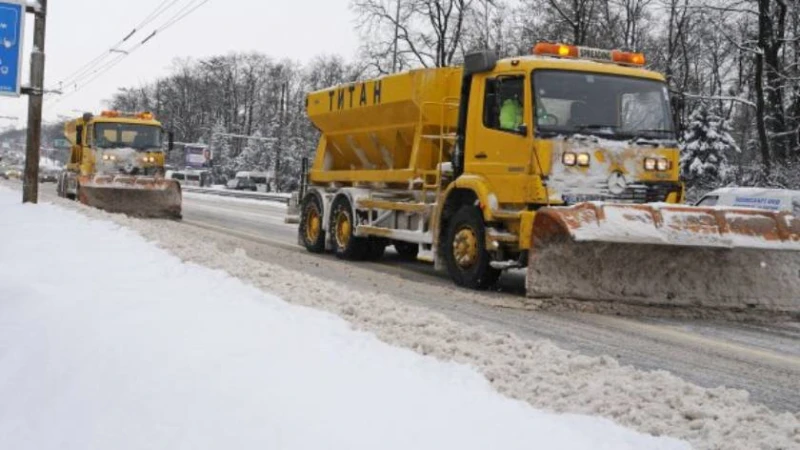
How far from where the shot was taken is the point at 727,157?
36.6 m

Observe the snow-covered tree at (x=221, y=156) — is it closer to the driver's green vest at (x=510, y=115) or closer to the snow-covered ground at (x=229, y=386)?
the driver's green vest at (x=510, y=115)

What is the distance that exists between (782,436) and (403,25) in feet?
143

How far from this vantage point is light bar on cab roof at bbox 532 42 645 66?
31.5ft

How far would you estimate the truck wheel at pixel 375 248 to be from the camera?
13.5 metres

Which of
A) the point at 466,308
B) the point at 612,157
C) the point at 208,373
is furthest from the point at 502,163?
the point at 208,373

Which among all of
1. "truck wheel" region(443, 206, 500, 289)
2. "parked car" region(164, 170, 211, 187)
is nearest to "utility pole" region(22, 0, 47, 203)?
"truck wheel" region(443, 206, 500, 289)

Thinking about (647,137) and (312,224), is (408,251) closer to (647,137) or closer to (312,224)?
(312,224)

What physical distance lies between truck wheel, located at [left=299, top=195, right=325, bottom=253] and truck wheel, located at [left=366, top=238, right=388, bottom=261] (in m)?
1.14

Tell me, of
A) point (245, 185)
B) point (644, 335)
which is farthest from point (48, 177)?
point (644, 335)

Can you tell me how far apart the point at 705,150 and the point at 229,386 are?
3313 centimetres

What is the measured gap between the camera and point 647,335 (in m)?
7.05

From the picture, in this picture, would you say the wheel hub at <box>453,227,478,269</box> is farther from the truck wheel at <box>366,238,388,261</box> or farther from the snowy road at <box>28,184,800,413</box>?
the truck wheel at <box>366,238,388,261</box>

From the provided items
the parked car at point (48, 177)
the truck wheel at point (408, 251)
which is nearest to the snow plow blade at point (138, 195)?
the truck wheel at point (408, 251)

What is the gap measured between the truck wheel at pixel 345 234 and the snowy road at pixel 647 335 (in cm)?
193
